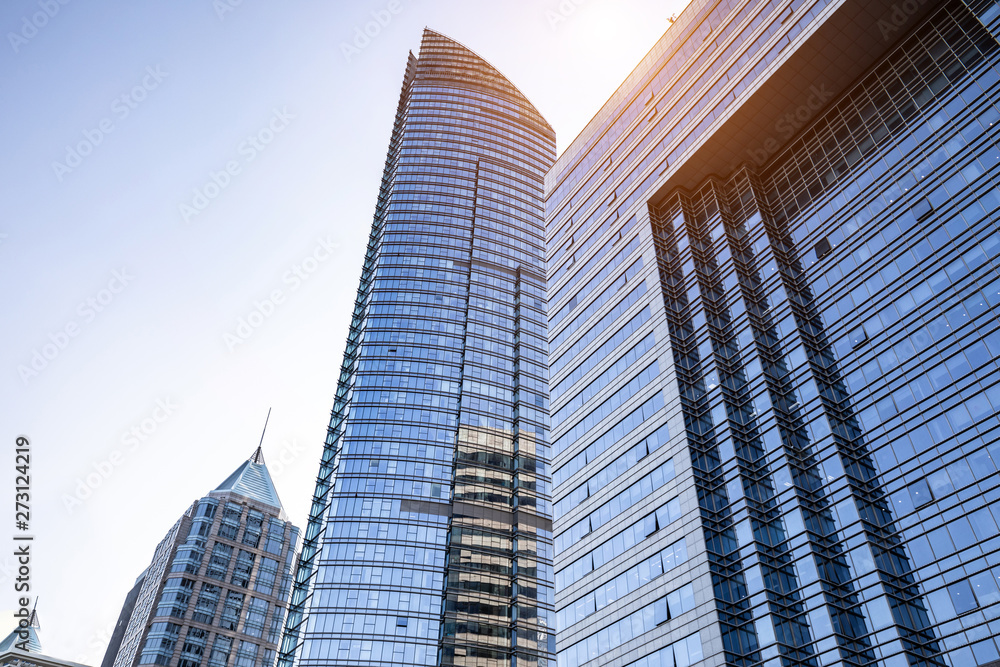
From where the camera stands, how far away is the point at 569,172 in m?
90.2

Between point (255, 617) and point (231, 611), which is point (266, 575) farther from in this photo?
point (231, 611)

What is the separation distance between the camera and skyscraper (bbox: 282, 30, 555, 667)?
9550 cm

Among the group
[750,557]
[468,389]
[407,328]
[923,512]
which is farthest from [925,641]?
[407,328]

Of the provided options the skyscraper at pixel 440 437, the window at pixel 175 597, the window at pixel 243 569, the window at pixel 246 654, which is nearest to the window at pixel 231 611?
the window at pixel 243 569

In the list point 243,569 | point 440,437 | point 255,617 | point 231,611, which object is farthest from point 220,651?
point 440,437

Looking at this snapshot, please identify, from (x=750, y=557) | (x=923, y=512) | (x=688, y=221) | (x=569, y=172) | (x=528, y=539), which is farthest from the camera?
(x=528, y=539)

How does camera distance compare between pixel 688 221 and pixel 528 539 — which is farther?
pixel 528 539

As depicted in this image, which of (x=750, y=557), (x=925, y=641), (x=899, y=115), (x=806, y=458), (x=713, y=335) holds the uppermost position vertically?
(x=899, y=115)

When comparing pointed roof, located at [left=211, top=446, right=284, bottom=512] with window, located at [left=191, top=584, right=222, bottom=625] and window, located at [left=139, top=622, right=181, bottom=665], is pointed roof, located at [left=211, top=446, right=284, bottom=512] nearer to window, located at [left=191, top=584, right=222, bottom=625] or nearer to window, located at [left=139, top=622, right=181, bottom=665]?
window, located at [left=191, top=584, right=222, bottom=625]

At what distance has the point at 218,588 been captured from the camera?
14538 centimetres

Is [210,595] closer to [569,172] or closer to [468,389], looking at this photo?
[468,389]

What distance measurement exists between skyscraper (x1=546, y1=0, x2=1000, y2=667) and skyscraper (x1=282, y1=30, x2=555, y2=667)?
118ft

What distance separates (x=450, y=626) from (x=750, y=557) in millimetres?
54898

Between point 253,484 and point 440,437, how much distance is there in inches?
2942
